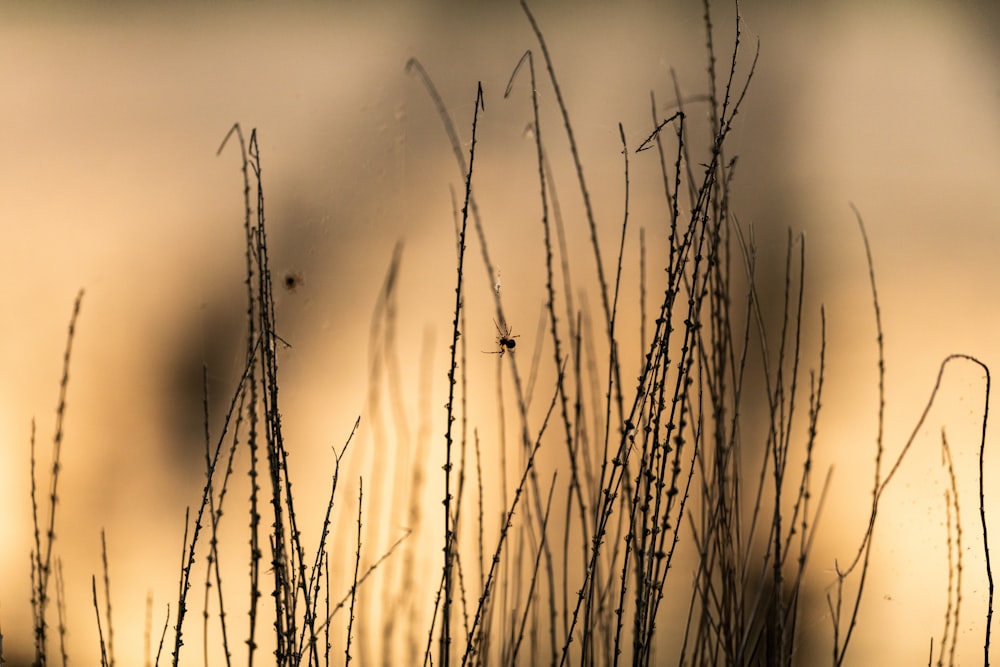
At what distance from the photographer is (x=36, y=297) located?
152 cm

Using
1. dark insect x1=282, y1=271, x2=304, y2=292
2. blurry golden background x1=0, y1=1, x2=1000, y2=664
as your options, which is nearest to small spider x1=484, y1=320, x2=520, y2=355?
blurry golden background x1=0, y1=1, x2=1000, y2=664

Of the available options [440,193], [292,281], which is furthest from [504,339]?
[292,281]

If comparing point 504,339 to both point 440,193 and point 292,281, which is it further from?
point 292,281

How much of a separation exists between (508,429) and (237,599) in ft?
1.96

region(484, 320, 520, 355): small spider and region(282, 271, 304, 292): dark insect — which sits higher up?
region(282, 271, 304, 292): dark insect

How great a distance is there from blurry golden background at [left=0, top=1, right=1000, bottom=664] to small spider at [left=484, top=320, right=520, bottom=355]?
0.06 feet

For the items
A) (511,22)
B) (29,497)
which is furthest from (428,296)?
(29,497)

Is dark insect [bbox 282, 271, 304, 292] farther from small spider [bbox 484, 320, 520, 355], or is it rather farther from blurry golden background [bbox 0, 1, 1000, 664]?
small spider [bbox 484, 320, 520, 355]

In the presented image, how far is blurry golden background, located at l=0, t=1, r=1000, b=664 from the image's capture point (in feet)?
4.54

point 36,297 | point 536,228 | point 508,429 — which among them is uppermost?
point 536,228

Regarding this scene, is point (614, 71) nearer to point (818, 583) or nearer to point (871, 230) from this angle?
point (871, 230)

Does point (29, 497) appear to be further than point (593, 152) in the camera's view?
Yes

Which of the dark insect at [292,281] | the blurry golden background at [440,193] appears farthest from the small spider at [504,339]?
the dark insect at [292,281]

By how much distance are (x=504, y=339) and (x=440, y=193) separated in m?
0.30
